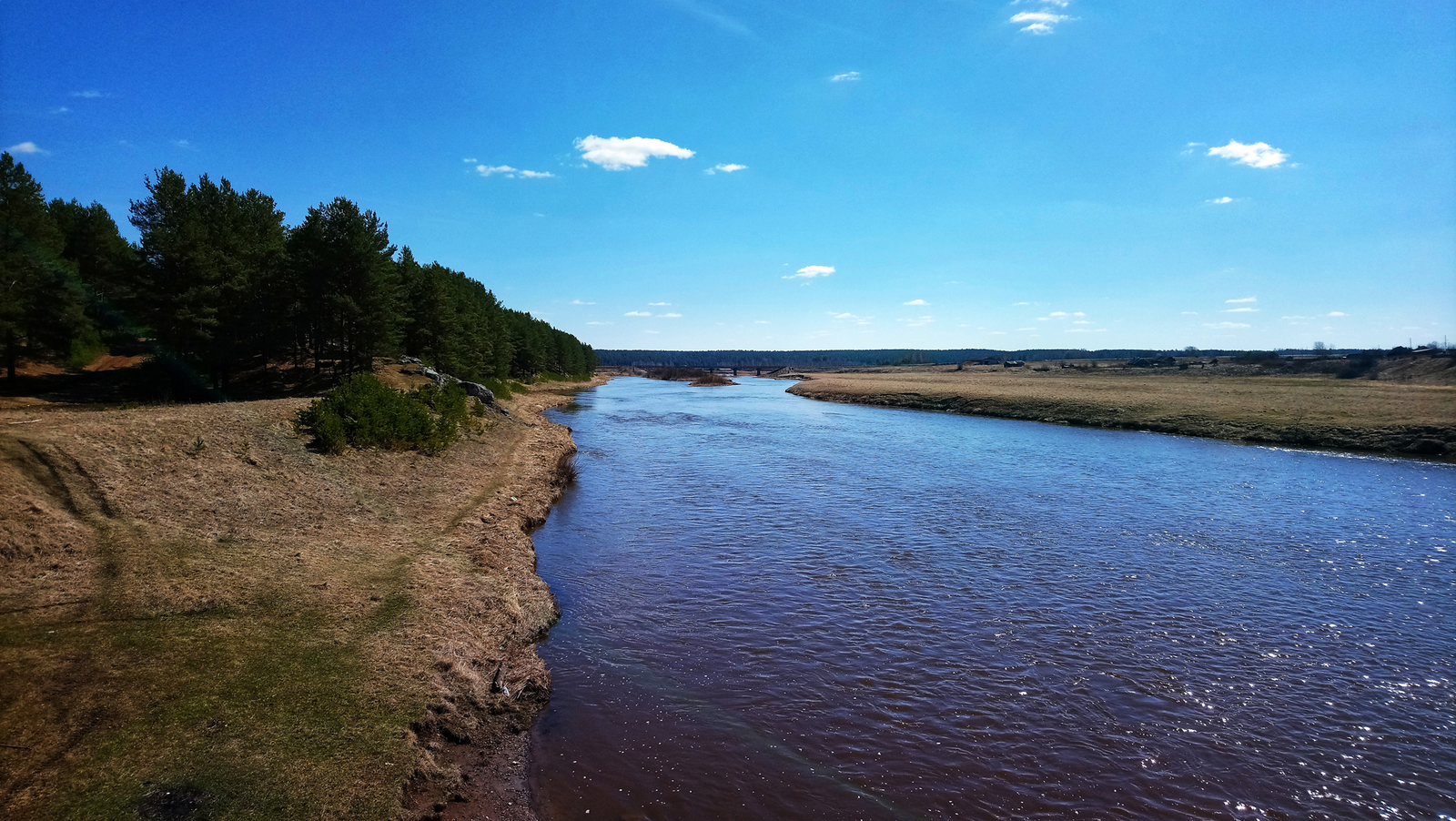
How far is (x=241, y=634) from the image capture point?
997cm

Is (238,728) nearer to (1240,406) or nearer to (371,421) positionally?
(371,421)

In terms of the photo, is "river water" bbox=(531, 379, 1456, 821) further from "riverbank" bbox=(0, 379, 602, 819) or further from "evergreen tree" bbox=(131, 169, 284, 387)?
"evergreen tree" bbox=(131, 169, 284, 387)

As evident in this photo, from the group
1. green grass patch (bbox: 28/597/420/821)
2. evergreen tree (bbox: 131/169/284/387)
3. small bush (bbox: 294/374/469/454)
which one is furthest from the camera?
evergreen tree (bbox: 131/169/284/387)

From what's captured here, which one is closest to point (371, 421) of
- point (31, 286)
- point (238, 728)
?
point (238, 728)

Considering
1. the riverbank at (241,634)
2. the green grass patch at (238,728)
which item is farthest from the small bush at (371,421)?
the green grass patch at (238,728)

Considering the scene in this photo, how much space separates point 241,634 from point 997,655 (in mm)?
13177

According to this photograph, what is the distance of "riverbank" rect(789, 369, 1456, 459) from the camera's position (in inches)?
1596

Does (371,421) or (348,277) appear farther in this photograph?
(348,277)

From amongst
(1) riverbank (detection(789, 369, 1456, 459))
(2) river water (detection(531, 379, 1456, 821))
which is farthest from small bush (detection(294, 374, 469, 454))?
(1) riverbank (detection(789, 369, 1456, 459))

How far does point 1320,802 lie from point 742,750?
7885mm

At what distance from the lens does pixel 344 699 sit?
8.73 m

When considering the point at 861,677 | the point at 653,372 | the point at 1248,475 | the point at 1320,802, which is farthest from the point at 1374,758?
the point at 653,372

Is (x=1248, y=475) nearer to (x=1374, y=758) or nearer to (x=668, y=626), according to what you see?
(x=1374, y=758)

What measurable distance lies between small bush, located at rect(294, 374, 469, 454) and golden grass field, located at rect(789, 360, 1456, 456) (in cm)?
5002
